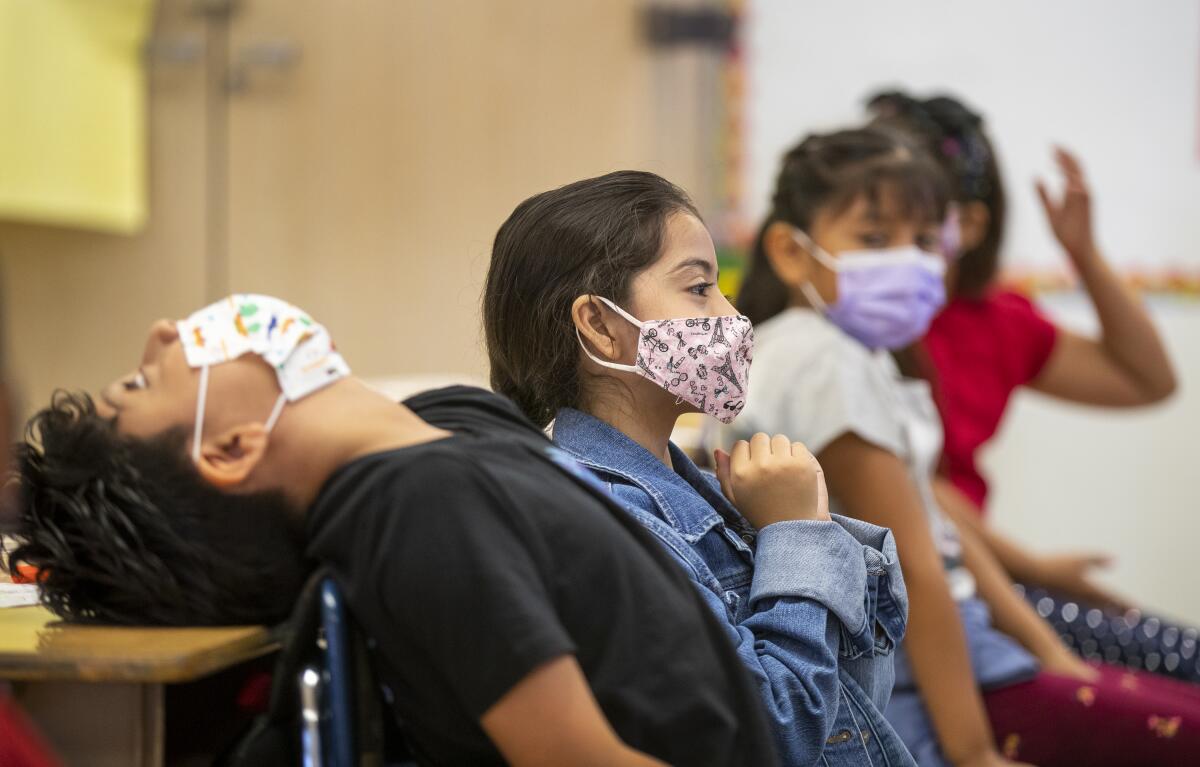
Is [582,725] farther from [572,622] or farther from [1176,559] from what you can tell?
[1176,559]

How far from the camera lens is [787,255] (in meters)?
1.97

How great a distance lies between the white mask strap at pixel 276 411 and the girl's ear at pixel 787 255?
42.0 inches

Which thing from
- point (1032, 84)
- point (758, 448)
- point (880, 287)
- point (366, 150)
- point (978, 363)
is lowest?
point (978, 363)

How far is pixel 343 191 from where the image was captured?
3619 mm

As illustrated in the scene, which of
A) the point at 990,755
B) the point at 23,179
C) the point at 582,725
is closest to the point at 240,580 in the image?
the point at 582,725

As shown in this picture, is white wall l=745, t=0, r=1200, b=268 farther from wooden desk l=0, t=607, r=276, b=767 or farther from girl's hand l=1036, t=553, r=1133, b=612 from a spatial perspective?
wooden desk l=0, t=607, r=276, b=767

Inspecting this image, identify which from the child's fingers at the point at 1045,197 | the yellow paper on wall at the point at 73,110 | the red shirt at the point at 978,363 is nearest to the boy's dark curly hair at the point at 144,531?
the red shirt at the point at 978,363

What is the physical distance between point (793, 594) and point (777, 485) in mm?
129

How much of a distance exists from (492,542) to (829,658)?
0.40 meters

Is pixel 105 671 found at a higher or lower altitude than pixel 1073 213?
lower

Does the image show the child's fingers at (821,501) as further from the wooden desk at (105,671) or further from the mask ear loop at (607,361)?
the wooden desk at (105,671)

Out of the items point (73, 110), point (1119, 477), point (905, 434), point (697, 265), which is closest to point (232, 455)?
point (697, 265)

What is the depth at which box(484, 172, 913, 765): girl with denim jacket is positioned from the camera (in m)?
1.21

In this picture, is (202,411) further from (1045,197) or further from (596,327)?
(1045,197)
